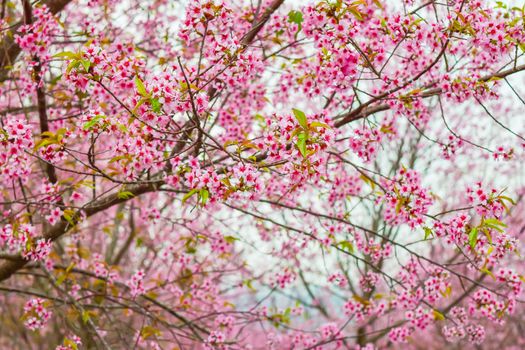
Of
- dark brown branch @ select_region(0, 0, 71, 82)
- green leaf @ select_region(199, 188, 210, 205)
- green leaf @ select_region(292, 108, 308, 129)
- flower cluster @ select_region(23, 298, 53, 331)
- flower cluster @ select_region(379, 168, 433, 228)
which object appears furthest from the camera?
dark brown branch @ select_region(0, 0, 71, 82)

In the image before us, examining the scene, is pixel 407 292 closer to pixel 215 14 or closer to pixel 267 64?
pixel 267 64

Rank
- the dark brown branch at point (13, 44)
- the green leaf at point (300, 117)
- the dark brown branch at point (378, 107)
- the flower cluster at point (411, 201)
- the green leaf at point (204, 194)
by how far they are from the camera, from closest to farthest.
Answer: the green leaf at point (300, 117) → the green leaf at point (204, 194) → the flower cluster at point (411, 201) → the dark brown branch at point (378, 107) → the dark brown branch at point (13, 44)

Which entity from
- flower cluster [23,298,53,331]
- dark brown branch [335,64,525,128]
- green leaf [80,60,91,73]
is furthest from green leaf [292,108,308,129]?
flower cluster [23,298,53,331]

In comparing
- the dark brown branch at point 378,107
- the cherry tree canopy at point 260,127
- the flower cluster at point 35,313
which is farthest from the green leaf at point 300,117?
the flower cluster at point 35,313

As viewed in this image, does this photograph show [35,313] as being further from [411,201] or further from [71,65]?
[411,201]

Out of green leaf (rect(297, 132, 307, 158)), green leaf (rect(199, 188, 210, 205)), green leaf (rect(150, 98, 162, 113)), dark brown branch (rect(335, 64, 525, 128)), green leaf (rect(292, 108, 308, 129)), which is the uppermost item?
dark brown branch (rect(335, 64, 525, 128))

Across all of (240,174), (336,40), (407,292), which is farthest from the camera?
(407,292)

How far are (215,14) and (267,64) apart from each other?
200 cm

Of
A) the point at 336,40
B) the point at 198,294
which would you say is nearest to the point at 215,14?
the point at 336,40

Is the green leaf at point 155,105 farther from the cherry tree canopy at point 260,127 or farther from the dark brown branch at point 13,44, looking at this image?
the dark brown branch at point 13,44

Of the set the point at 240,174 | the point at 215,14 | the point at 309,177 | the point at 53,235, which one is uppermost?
the point at 215,14

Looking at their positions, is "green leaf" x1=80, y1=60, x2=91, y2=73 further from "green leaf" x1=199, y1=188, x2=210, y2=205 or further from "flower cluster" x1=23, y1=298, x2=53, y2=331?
"flower cluster" x1=23, y1=298, x2=53, y2=331

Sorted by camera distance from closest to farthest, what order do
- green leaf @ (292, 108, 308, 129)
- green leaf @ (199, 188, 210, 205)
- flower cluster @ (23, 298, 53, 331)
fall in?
green leaf @ (292, 108, 308, 129) → green leaf @ (199, 188, 210, 205) → flower cluster @ (23, 298, 53, 331)

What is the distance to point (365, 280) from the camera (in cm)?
525
